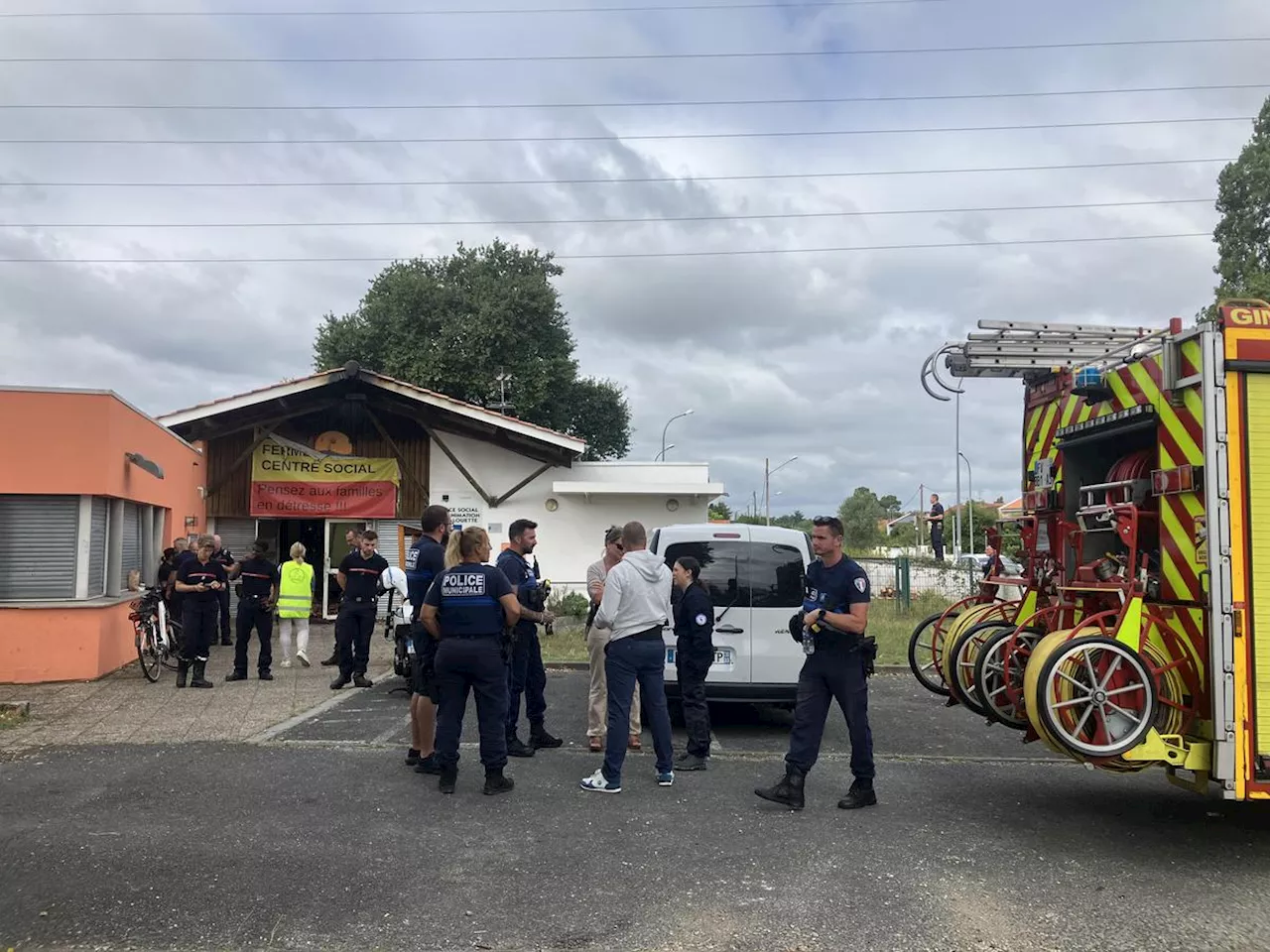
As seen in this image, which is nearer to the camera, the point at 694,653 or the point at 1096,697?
the point at 1096,697

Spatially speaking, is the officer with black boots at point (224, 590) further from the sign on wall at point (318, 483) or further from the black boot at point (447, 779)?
the black boot at point (447, 779)

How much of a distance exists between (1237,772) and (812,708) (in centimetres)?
228

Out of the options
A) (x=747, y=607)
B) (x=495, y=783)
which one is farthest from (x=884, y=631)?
(x=495, y=783)

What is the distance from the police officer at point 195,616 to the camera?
10.7 meters

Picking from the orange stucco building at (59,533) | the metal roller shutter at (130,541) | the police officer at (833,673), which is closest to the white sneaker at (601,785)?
the police officer at (833,673)

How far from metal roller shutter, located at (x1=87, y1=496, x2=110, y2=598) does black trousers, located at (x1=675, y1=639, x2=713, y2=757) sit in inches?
300

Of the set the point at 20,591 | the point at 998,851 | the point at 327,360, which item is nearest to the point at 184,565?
the point at 20,591

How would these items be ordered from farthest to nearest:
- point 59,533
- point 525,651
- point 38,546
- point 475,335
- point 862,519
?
point 862,519 → point 475,335 → point 59,533 → point 38,546 → point 525,651

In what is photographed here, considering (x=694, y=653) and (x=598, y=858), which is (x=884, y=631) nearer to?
(x=694, y=653)

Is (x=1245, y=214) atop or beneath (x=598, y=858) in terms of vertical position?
atop

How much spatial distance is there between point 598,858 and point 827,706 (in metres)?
1.79

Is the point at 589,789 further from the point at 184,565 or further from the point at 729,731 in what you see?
the point at 184,565

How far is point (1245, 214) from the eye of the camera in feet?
92.3

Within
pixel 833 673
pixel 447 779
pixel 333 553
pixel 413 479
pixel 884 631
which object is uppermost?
pixel 413 479
